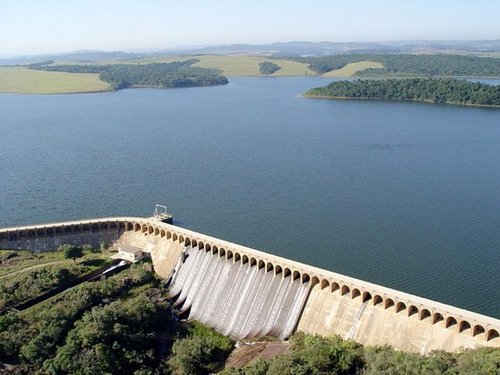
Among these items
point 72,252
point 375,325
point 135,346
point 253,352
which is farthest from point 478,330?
point 72,252

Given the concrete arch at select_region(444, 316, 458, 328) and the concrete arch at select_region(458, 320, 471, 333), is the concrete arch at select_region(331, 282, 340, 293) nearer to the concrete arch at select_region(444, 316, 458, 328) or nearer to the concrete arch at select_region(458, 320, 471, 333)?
the concrete arch at select_region(444, 316, 458, 328)

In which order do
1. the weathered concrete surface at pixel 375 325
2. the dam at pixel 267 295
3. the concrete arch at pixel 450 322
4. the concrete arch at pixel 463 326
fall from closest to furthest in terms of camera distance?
the concrete arch at pixel 463 326
the weathered concrete surface at pixel 375 325
the concrete arch at pixel 450 322
the dam at pixel 267 295

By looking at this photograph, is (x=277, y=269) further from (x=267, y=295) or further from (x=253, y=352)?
(x=253, y=352)

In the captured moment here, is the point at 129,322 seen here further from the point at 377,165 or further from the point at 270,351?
the point at 377,165

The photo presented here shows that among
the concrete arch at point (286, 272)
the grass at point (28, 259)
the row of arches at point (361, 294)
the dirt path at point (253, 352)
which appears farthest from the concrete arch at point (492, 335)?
the grass at point (28, 259)

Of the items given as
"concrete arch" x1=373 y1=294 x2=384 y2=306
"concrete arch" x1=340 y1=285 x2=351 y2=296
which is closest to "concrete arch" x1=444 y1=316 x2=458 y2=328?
"concrete arch" x1=373 y1=294 x2=384 y2=306

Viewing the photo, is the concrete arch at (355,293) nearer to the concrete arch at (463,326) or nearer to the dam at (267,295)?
the dam at (267,295)
